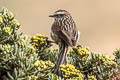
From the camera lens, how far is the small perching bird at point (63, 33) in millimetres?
4902

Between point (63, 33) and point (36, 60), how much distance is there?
1925 mm

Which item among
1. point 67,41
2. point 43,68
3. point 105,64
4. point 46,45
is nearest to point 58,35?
point 67,41

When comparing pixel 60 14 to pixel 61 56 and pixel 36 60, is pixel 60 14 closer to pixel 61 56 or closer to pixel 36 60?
pixel 61 56

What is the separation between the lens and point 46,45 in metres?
4.75

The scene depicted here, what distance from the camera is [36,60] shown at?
3.86 meters

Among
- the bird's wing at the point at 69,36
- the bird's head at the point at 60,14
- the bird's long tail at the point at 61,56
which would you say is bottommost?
the bird's long tail at the point at 61,56

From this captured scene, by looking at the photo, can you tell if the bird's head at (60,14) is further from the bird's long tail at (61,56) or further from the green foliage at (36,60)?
the green foliage at (36,60)

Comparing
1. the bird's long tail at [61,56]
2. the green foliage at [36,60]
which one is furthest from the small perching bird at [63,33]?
the green foliage at [36,60]

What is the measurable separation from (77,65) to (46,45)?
0.45 meters

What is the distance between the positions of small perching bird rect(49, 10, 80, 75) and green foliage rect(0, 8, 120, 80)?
0.11 m

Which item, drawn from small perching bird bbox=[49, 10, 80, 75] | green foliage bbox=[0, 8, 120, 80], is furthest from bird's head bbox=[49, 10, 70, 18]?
green foliage bbox=[0, 8, 120, 80]

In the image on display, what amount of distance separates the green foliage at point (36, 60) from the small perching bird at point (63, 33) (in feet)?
0.36

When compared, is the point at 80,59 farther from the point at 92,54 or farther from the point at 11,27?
the point at 11,27

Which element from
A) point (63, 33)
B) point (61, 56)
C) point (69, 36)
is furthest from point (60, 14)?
point (61, 56)
